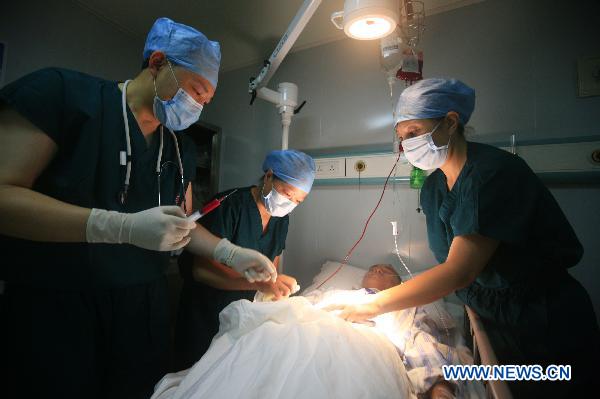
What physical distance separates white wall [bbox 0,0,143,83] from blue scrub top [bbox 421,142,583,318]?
2.55 metres

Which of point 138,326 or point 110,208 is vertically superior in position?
point 110,208

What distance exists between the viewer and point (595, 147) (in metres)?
1.58

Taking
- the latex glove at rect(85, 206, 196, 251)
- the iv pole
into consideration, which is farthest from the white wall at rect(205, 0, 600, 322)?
the latex glove at rect(85, 206, 196, 251)

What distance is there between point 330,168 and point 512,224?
58.1 inches

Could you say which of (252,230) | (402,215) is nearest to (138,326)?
(252,230)

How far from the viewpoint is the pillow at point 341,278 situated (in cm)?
197

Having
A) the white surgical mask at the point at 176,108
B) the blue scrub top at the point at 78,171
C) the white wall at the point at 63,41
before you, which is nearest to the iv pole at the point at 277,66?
the white surgical mask at the point at 176,108

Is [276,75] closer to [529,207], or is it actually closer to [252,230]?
[252,230]

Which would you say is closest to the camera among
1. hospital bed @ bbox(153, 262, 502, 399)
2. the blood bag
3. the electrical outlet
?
hospital bed @ bbox(153, 262, 502, 399)

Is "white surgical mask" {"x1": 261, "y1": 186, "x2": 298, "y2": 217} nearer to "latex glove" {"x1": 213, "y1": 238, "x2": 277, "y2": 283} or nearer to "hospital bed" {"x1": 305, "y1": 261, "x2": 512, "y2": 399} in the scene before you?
"latex glove" {"x1": 213, "y1": 238, "x2": 277, "y2": 283}

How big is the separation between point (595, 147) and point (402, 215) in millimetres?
1041

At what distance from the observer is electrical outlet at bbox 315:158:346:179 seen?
2.28m

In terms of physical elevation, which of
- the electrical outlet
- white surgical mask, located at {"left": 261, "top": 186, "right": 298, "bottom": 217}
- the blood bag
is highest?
the blood bag

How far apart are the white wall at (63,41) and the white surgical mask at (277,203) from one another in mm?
1727
